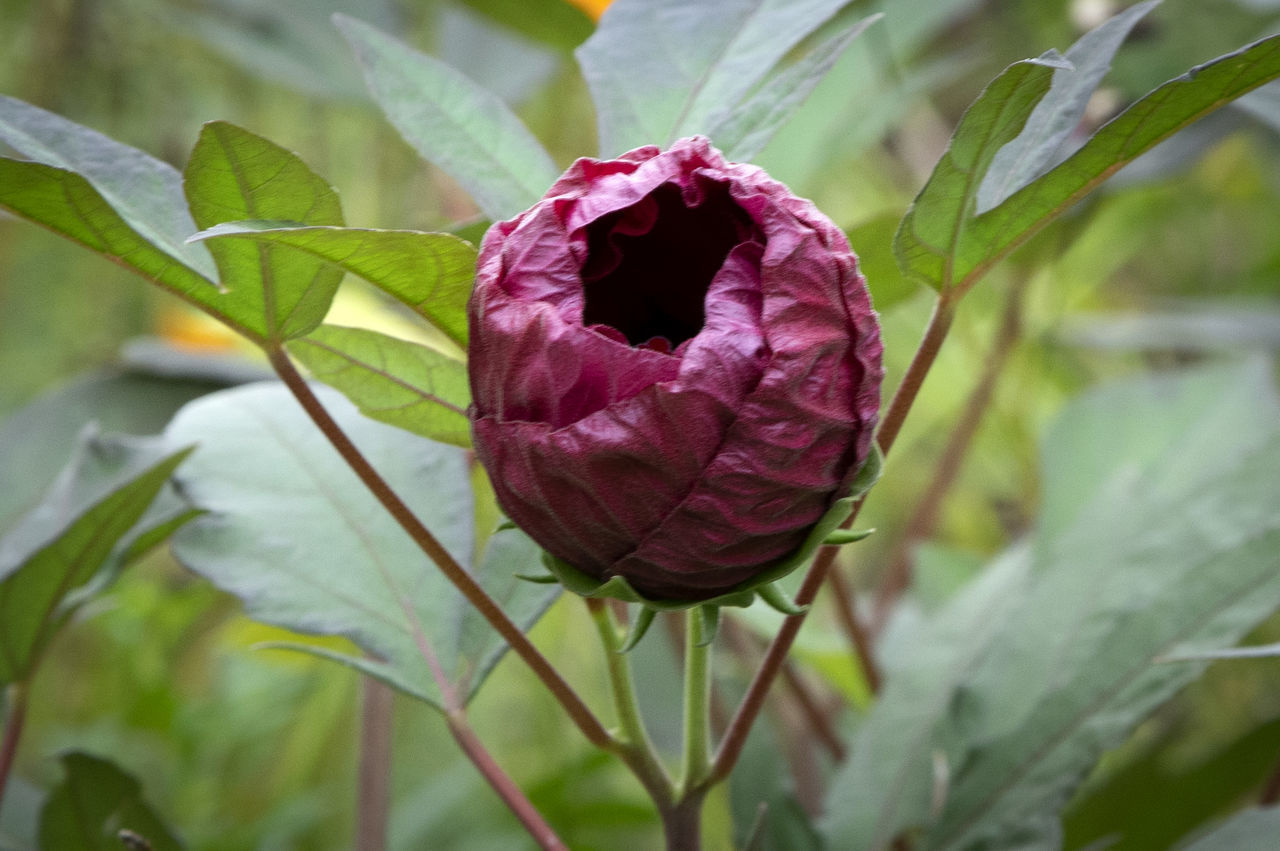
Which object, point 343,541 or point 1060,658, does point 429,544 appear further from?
point 1060,658

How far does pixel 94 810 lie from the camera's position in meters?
0.44

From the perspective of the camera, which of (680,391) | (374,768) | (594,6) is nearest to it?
(680,391)

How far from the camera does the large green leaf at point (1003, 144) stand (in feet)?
0.87

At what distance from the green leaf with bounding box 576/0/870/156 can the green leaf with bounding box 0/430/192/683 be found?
7.8 inches

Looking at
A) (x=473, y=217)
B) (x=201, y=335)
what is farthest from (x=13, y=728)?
(x=201, y=335)

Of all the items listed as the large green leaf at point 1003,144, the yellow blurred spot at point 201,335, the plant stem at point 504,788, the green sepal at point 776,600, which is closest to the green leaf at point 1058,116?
the large green leaf at point 1003,144

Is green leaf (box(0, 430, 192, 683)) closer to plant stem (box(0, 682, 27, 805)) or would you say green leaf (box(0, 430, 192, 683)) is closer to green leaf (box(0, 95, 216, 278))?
plant stem (box(0, 682, 27, 805))

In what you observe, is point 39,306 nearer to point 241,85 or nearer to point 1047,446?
point 241,85

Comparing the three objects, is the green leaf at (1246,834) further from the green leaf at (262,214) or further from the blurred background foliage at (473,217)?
the green leaf at (262,214)

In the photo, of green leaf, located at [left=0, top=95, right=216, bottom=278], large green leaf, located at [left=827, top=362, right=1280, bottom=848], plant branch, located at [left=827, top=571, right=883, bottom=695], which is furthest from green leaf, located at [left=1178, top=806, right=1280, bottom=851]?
green leaf, located at [left=0, top=95, right=216, bottom=278]

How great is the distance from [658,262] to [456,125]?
0.32ft

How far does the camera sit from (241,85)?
1.19 meters

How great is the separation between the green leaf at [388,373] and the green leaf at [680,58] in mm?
93

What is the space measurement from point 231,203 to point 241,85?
40.3 inches
